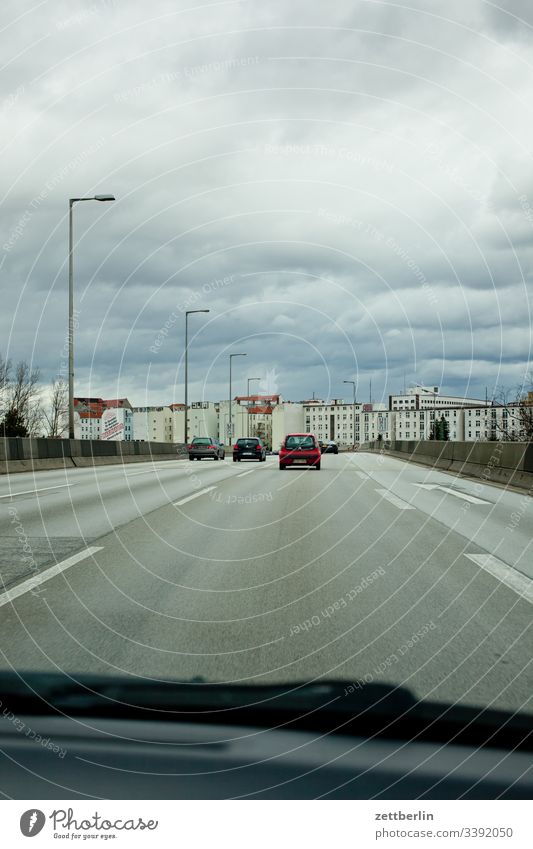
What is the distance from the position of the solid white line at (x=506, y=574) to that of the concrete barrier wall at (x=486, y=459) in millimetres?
8846

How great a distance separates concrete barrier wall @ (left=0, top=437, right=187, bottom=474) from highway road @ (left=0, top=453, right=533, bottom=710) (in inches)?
481

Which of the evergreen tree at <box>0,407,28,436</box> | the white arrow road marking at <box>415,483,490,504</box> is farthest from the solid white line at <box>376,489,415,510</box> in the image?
the evergreen tree at <box>0,407,28,436</box>

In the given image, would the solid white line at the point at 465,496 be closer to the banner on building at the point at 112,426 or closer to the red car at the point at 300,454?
the red car at the point at 300,454

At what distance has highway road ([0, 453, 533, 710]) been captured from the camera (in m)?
3.91

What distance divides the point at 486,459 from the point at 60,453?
51.1 feet

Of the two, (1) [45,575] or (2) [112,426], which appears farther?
(2) [112,426]

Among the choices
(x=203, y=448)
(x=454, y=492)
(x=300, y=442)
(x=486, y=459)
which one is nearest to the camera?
(x=454, y=492)

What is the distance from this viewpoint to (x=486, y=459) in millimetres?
19859

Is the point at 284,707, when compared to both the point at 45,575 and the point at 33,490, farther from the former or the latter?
the point at 33,490

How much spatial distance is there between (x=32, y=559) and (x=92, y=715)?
4.77 meters

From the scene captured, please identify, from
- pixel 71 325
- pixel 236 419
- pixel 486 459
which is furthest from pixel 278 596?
pixel 236 419

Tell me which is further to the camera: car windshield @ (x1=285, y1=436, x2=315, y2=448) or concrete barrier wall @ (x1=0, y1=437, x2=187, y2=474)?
car windshield @ (x1=285, y1=436, x2=315, y2=448)

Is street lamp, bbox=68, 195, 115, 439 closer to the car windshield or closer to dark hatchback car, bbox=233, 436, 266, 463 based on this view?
the car windshield
